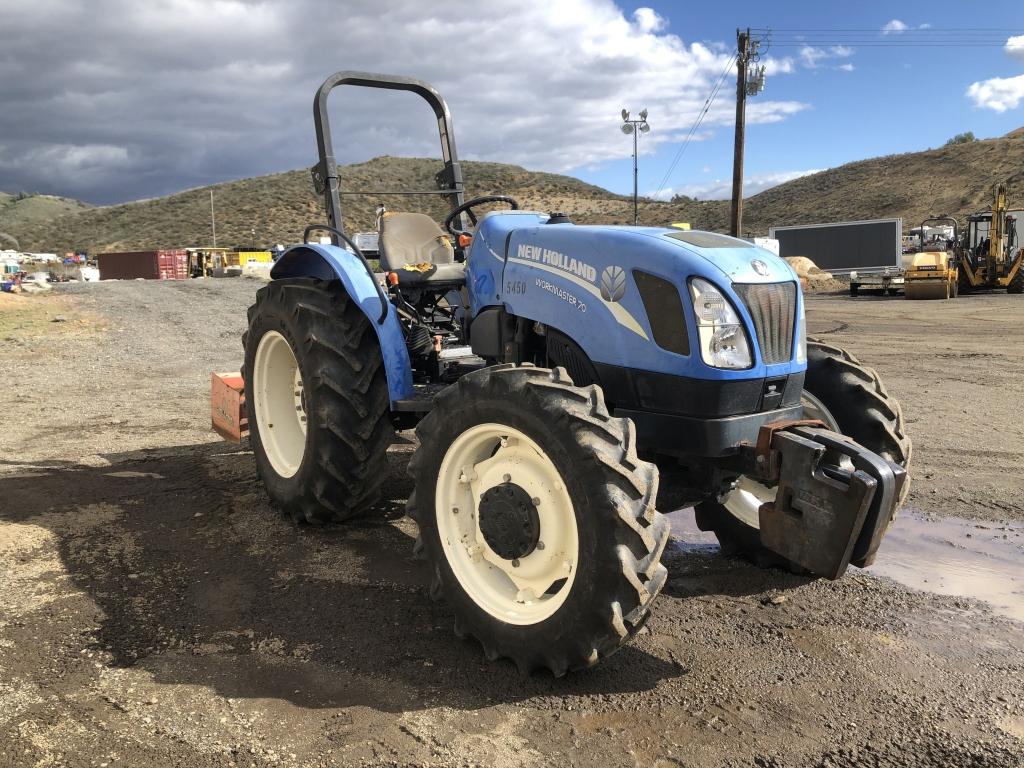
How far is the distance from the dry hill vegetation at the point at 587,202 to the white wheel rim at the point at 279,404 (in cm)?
4271

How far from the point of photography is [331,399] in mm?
4137

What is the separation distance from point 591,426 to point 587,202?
68.5 metres

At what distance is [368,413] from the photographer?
4180mm

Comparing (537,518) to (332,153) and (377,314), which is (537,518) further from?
(332,153)

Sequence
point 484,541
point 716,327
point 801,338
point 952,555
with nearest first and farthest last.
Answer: point 716,327, point 484,541, point 801,338, point 952,555

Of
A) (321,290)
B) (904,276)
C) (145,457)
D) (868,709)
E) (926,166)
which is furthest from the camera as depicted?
(926,166)

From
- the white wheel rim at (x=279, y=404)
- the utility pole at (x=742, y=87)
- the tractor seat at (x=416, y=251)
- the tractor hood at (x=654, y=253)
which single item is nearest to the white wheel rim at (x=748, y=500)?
the tractor hood at (x=654, y=253)

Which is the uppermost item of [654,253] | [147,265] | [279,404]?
[147,265]

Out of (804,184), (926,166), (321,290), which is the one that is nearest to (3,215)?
(804,184)

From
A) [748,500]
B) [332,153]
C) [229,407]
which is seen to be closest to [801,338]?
[748,500]

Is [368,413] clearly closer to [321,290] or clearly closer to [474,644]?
[321,290]

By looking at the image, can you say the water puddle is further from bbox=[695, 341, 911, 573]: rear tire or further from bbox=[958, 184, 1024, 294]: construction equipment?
bbox=[958, 184, 1024, 294]: construction equipment

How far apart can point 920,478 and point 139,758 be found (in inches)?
199

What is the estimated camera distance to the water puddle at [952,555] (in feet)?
12.5
